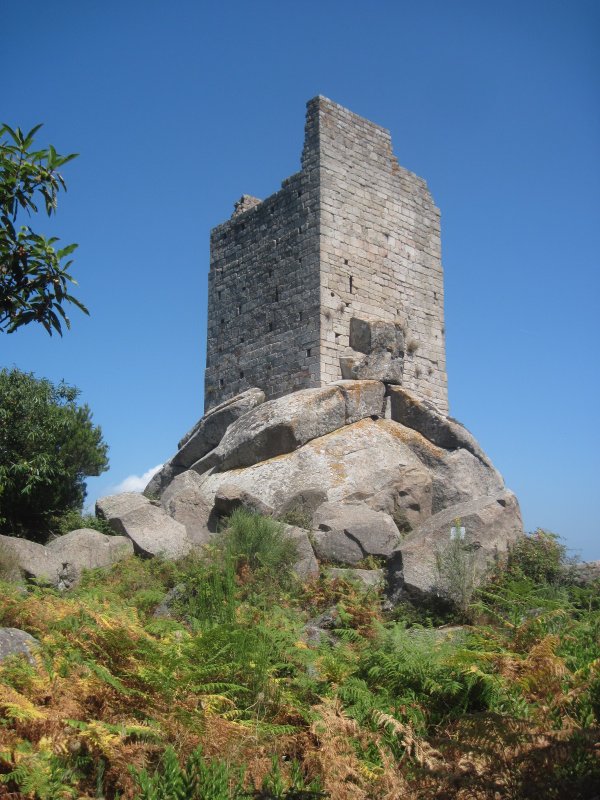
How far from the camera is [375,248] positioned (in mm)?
17234

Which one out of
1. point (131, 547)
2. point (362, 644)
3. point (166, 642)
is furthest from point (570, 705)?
point (131, 547)

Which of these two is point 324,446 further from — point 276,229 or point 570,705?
point 570,705

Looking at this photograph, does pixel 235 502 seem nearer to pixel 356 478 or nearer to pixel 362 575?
pixel 356 478

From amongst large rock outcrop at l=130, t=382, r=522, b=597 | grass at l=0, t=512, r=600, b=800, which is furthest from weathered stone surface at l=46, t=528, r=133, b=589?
grass at l=0, t=512, r=600, b=800

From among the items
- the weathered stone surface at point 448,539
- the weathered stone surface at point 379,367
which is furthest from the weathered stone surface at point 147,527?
the weathered stone surface at point 379,367

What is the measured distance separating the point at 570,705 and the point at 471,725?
92cm

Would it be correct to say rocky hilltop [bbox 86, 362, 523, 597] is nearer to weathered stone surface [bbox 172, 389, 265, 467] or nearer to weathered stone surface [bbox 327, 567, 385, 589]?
weathered stone surface [bbox 172, 389, 265, 467]

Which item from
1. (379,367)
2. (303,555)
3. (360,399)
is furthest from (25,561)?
(379,367)

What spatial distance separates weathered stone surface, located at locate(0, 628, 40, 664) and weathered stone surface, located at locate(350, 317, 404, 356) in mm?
11177

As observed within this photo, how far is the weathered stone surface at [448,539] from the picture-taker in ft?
32.1

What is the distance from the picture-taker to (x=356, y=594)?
31.5 ft

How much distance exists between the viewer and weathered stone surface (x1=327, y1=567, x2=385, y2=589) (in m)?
10.1

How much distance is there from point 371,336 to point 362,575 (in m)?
6.93

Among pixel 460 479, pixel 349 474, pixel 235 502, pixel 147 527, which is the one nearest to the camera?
pixel 147 527
